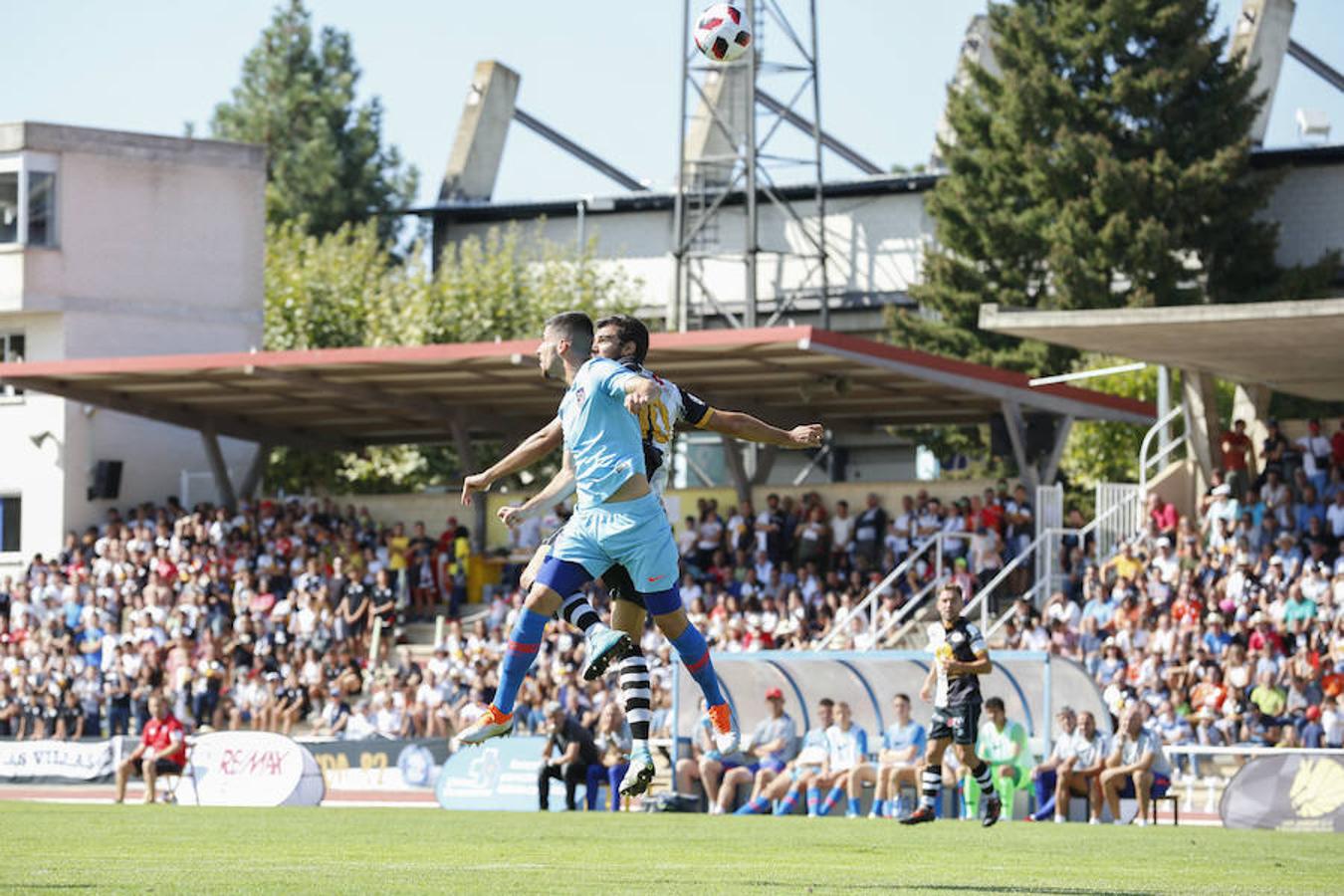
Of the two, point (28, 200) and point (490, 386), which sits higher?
point (28, 200)

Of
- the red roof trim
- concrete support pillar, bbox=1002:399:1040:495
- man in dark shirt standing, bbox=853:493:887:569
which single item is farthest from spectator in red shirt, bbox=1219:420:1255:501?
man in dark shirt standing, bbox=853:493:887:569

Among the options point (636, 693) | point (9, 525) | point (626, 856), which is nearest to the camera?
point (636, 693)

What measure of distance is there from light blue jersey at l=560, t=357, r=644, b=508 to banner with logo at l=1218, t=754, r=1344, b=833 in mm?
9917

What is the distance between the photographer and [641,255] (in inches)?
2286

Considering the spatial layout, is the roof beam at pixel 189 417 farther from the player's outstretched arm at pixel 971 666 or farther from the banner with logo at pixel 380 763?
the player's outstretched arm at pixel 971 666

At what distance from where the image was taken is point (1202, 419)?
31.2 metres

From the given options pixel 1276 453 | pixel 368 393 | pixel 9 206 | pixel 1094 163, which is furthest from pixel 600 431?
→ pixel 1094 163

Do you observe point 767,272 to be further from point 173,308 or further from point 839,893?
point 839,893

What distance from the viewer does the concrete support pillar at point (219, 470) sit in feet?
132

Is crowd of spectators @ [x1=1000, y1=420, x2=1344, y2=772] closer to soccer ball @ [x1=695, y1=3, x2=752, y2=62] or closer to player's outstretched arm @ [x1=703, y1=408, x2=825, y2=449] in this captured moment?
soccer ball @ [x1=695, y1=3, x2=752, y2=62]

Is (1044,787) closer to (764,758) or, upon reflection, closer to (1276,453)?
(764,758)

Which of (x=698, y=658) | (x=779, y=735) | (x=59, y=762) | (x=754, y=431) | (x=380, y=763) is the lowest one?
(x=59, y=762)

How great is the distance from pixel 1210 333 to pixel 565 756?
35.1 feet

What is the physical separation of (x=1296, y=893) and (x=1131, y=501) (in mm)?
22417
